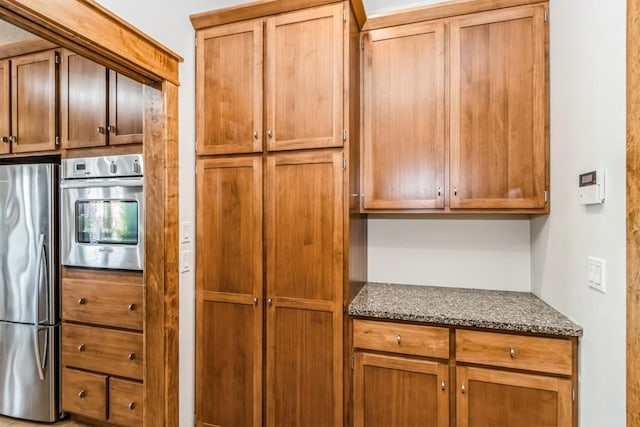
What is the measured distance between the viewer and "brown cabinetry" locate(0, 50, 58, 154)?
2283 millimetres

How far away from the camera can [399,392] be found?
169cm

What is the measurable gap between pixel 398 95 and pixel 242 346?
1705 millimetres

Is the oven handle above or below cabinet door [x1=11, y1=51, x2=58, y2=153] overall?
below

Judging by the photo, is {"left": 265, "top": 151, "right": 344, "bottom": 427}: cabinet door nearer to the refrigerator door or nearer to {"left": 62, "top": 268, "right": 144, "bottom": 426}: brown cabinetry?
{"left": 62, "top": 268, "right": 144, "bottom": 426}: brown cabinetry

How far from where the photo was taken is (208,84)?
199cm

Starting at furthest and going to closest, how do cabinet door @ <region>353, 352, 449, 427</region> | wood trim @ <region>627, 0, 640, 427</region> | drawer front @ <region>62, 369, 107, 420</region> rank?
1. drawer front @ <region>62, 369, 107, 420</region>
2. cabinet door @ <region>353, 352, 449, 427</region>
3. wood trim @ <region>627, 0, 640, 427</region>

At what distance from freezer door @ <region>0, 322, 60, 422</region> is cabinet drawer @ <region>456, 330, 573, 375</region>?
262cm

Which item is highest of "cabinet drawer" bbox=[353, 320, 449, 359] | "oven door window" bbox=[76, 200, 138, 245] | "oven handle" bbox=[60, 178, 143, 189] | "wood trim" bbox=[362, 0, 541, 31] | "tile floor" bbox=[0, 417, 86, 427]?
"wood trim" bbox=[362, 0, 541, 31]

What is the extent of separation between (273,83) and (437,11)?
101cm

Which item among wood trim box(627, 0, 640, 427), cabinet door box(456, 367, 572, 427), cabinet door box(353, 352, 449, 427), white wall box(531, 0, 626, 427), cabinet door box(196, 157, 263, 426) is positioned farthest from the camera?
cabinet door box(196, 157, 263, 426)

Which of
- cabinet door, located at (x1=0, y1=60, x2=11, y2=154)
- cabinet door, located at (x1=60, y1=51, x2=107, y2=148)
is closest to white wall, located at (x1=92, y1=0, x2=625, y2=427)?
cabinet door, located at (x1=60, y1=51, x2=107, y2=148)

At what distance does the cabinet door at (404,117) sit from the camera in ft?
6.26

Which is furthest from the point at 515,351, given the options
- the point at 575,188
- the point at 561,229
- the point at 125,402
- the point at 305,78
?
the point at 125,402

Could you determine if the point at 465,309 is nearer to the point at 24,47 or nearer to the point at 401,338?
the point at 401,338
